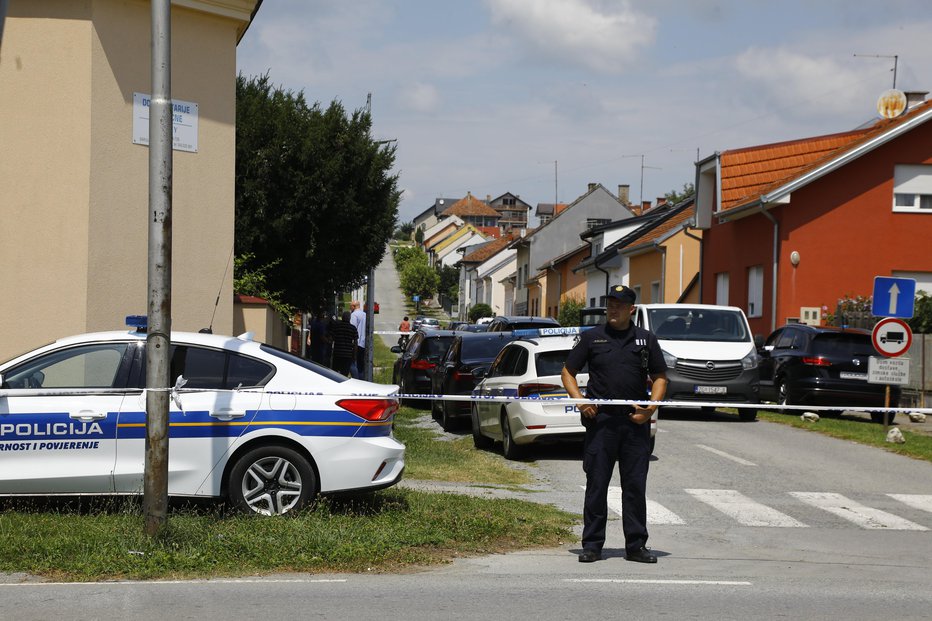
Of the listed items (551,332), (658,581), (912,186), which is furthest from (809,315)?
(658,581)

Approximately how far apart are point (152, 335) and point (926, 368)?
18900mm

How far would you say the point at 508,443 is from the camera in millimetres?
14961

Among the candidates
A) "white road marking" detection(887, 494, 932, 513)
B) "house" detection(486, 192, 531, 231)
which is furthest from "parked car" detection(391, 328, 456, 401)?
"house" detection(486, 192, 531, 231)

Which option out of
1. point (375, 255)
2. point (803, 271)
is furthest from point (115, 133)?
point (803, 271)

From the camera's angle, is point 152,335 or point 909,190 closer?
point 152,335

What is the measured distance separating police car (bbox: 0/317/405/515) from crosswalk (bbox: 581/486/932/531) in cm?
306

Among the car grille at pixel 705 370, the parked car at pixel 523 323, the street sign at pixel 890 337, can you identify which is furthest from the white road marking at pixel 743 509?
the parked car at pixel 523 323

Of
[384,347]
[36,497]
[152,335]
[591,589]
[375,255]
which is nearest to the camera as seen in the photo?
[591,589]

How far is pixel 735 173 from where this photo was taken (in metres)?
34.0

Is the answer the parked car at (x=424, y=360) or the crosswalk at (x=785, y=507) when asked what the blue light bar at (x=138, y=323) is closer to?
the crosswalk at (x=785, y=507)

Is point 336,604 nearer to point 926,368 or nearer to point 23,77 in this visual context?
point 23,77

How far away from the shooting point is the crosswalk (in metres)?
10.7

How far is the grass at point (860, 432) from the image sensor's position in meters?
16.9

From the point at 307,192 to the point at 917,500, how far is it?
1846 centimetres
